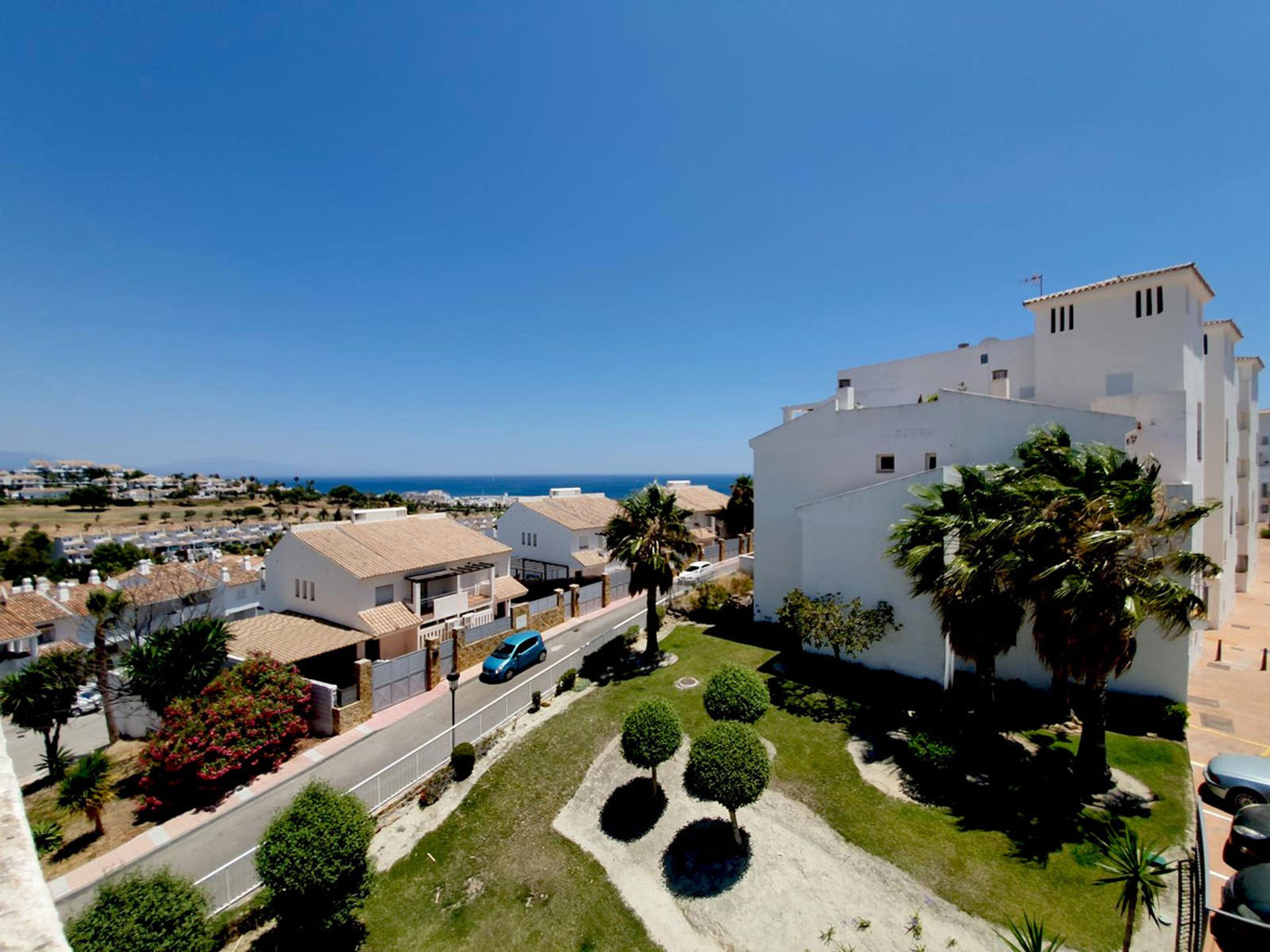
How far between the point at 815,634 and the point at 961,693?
517 cm

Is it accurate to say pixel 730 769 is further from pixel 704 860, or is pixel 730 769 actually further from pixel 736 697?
pixel 736 697

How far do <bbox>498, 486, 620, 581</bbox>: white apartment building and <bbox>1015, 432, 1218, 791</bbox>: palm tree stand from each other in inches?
1151

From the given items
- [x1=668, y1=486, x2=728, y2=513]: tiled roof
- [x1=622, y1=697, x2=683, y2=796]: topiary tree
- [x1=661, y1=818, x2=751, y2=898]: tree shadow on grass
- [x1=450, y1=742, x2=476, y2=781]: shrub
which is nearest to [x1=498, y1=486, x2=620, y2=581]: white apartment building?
[x1=668, y1=486, x2=728, y2=513]: tiled roof

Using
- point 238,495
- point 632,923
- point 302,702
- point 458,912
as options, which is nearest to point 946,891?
point 632,923

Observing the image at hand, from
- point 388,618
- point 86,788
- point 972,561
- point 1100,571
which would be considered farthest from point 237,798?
point 1100,571

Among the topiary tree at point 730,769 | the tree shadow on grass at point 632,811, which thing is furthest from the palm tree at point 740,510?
the topiary tree at point 730,769

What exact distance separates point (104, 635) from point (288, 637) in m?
→ 6.74

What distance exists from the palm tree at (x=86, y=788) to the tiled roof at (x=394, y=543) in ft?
35.6

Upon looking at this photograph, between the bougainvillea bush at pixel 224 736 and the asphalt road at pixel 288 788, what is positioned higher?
the bougainvillea bush at pixel 224 736

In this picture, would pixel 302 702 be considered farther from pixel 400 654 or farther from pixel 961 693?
pixel 961 693

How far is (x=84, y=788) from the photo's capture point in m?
14.9

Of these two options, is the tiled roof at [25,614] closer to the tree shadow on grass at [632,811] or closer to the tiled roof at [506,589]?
the tiled roof at [506,589]

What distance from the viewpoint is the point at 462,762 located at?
17.3 m

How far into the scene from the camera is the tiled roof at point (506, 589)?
31969mm
